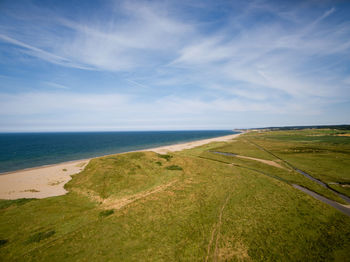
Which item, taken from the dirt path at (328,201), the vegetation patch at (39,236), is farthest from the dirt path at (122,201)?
the dirt path at (328,201)

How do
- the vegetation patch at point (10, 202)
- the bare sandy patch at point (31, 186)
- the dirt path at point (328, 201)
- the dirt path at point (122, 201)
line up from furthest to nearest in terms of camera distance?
the bare sandy patch at point (31, 186) < the vegetation patch at point (10, 202) < the dirt path at point (122, 201) < the dirt path at point (328, 201)

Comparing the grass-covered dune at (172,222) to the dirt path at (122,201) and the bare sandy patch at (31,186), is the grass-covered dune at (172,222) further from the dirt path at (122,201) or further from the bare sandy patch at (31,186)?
the bare sandy patch at (31,186)

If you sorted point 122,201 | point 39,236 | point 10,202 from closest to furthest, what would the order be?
point 39,236
point 122,201
point 10,202

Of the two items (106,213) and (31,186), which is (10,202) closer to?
(31,186)

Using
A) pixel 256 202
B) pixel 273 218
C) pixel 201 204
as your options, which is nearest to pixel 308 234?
pixel 273 218

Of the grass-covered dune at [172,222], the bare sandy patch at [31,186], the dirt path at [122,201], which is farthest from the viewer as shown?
the bare sandy patch at [31,186]

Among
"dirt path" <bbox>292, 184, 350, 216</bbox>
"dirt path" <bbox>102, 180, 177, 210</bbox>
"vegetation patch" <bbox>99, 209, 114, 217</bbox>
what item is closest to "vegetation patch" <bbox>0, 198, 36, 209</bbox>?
"dirt path" <bbox>102, 180, 177, 210</bbox>

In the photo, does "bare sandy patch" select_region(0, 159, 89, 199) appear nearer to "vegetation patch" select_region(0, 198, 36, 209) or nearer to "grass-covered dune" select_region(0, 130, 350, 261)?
"vegetation patch" select_region(0, 198, 36, 209)

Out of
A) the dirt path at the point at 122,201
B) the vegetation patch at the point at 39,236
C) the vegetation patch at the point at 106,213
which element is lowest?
the dirt path at the point at 122,201

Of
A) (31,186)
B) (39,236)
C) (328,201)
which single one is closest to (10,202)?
(31,186)
